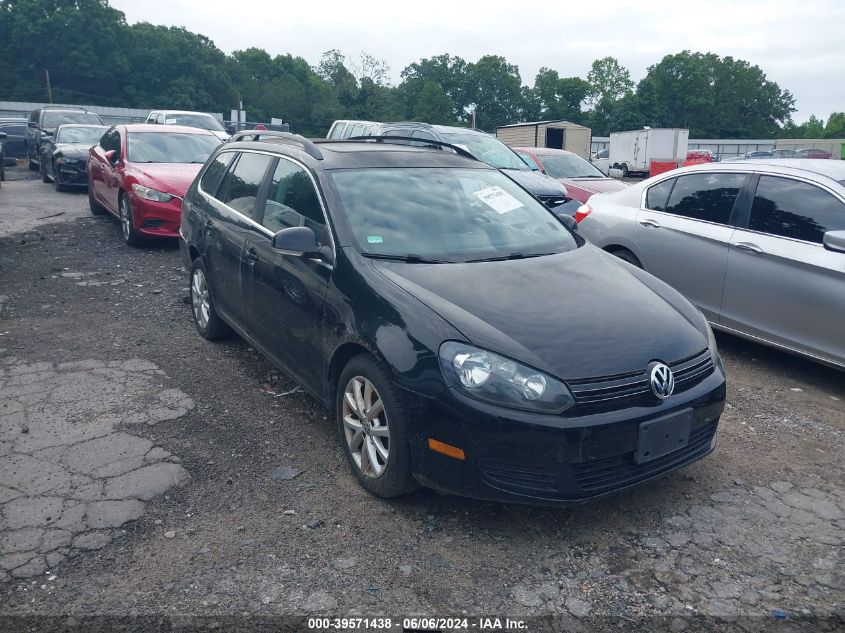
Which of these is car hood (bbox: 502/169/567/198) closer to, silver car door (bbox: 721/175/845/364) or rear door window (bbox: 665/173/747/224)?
rear door window (bbox: 665/173/747/224)

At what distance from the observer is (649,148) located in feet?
136

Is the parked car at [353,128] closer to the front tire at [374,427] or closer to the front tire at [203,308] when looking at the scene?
the front tire at [203,308]

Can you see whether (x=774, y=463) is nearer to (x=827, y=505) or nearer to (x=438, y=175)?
(x=827, y=505)

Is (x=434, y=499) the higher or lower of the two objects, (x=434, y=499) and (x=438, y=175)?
the lower

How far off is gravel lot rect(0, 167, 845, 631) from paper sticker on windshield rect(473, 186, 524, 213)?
177cm

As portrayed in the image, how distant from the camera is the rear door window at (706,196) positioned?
5934 millimetres

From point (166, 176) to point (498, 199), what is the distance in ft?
20.4

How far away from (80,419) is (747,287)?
4881 millimetres

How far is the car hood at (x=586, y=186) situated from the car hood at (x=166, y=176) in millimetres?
5811

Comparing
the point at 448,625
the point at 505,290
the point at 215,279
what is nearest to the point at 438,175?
the point at 505,290

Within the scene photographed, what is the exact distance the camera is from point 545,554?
10.7 ft

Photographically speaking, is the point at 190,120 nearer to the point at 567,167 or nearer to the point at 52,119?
the point at 52,119

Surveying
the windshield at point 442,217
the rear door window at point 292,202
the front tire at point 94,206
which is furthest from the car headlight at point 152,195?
the windshield at point 442,217

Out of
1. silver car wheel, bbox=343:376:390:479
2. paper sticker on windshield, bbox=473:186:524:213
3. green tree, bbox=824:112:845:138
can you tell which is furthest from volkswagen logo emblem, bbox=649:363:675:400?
green tree, bbox=824:112:845:138
